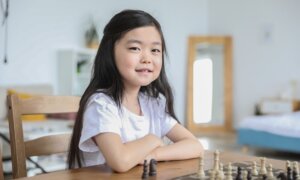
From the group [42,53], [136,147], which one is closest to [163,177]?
[136,147]

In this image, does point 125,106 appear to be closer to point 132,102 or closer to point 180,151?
point 132,102

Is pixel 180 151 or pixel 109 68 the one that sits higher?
pixel 109 68

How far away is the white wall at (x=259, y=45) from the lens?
20.5ft

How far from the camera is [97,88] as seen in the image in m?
1.24

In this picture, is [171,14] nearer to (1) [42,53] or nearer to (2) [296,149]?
(1) [42,53]

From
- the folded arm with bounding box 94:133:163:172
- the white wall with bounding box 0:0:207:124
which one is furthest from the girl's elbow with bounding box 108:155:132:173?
the white wall with bounding box 0:0:207:124

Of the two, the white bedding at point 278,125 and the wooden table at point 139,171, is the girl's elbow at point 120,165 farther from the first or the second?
the white bedding at point 278,125

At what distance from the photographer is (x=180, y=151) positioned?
45.4 inches

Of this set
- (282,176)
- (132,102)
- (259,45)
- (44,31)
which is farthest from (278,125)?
(282,176)

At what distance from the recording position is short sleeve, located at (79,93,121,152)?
3.48ft

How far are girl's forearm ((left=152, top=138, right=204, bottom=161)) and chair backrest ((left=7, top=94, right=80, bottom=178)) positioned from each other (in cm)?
40

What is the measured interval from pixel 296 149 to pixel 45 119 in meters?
2.71

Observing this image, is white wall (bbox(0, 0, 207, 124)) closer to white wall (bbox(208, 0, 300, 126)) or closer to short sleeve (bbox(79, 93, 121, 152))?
white wall (bbox(208, 0, 300, 126))

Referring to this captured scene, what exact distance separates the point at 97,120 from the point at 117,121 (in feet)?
0.21
